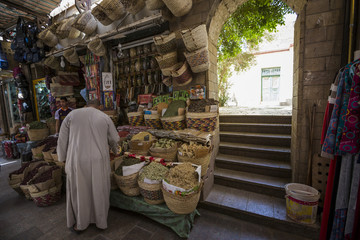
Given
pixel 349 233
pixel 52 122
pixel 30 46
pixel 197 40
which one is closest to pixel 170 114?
pixel 197 40

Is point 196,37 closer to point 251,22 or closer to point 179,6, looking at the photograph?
point 179,6

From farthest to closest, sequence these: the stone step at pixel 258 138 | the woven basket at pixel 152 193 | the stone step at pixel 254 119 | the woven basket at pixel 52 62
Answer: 1. the woven basket at pixel 52 62
2. the stone step at pixel 254 119
3. the stone step at pixel 258 138
4. the woven basket at pixel 152 193

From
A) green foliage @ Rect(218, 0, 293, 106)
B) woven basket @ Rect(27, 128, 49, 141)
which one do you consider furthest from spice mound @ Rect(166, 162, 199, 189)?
woven basket @ Rect(27, 128, 49, 141)

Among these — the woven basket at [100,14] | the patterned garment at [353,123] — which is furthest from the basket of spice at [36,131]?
the patterned garment at [353,123]

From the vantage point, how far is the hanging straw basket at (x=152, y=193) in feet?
7.64

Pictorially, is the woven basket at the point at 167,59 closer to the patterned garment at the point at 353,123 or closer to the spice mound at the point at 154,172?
the spice mound at the point at 154,172

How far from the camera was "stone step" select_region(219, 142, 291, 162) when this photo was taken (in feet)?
11.1

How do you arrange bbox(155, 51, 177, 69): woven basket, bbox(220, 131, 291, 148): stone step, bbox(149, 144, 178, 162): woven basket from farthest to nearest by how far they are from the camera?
1. bbox(220, 131, 291, 148): stone step
2. bbox(155, 51, 177, 69): woven basket
3. bbox(149, 144, 178, 162): woven basket

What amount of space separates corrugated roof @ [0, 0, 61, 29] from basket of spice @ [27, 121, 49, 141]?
11.7 ft

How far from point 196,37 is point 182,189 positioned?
90.0 inches

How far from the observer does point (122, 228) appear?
7.97 feet

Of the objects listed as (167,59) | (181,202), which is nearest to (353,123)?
(181,202)

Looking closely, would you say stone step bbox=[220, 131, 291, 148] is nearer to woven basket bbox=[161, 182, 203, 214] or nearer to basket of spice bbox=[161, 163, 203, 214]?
basket of spice bbox=[161, 163, 203, 214]

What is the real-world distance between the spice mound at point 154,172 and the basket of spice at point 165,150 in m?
0.18
